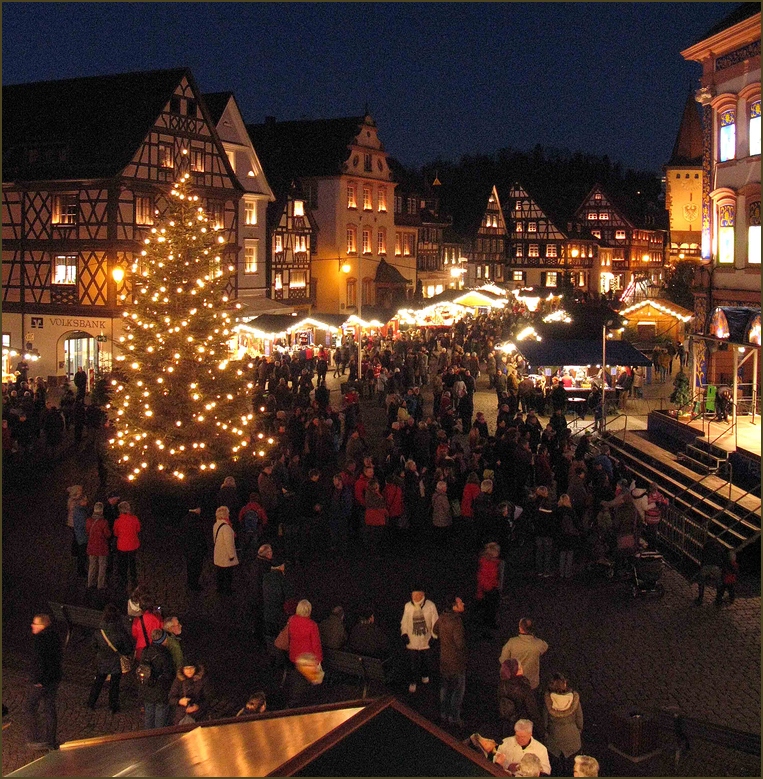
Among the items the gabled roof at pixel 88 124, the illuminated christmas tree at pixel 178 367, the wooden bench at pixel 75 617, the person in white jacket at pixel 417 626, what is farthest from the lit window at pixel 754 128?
the gabled roof at pixel 88 124

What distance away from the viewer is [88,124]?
1330 inches

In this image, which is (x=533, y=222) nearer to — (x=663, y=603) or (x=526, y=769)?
(x=663, y=603)

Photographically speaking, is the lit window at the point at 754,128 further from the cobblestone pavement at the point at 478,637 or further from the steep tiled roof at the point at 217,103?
the steep tiled roof at the point at 217,103

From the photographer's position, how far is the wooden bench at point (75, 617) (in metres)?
11.0

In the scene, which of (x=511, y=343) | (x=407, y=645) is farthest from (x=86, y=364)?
(x=407, y=645)

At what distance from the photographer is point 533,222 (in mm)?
76438

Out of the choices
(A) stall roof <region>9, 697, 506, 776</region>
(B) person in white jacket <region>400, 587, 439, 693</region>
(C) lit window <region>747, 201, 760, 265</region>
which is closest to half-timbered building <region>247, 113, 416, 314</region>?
(C) lit window <region>747, 201, 760, 265</region>

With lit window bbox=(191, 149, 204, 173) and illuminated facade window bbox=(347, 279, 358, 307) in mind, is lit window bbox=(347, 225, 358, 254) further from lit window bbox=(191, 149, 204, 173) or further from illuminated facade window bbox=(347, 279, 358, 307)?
lit window bbox=(191, 149, 204, 173)

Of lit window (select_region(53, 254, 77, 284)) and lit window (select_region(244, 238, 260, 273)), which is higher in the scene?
lit window (select_region(244, 238, 260, 273))

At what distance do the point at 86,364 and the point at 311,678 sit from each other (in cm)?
2732

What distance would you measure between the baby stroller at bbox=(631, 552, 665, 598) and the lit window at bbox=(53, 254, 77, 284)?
24.9 metres

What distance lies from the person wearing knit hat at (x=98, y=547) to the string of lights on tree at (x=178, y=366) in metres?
4.39

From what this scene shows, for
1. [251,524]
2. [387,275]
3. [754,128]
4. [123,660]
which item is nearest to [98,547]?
[251,524]

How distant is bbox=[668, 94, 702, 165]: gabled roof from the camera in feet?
196
